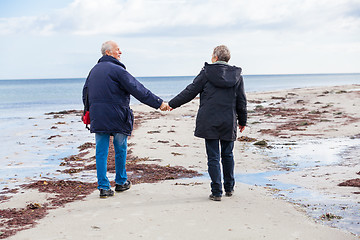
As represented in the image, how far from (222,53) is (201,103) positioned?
2.35ft

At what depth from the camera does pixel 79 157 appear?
391 inches

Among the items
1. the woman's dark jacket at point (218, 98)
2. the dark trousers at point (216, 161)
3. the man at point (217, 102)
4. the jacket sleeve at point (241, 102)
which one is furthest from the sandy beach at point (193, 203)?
the jacket sleeve at point (241, 102)

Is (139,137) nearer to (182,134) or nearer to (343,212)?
(182,134)

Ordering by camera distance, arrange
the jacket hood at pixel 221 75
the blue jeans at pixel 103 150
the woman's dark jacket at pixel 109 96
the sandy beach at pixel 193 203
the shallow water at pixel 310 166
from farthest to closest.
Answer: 1. the blue jeans at pixel 103 150
2. the woman's dark jacket at pixel 109 96
3. the jacket hood at pixel 221 75
4. the shallow water at pixel 310 166
5. the sandy beach at pixel 193 203

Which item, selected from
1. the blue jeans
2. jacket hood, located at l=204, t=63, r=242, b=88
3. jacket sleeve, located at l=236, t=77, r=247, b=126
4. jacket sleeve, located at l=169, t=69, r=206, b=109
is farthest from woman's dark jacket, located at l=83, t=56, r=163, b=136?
jacket sleeve, located at l=236, t=77, r=247, b=126

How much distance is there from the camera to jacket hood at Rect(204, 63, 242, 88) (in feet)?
17.1

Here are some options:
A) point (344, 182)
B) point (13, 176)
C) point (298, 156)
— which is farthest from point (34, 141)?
point (344, 182)

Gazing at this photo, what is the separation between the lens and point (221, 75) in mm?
5207

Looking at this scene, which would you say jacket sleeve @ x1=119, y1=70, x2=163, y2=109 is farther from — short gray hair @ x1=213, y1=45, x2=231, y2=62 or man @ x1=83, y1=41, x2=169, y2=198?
short gray hair @ x1=213, y1=45, x2=231, y2=62

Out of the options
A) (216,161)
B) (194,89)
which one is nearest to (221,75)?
(194,89)

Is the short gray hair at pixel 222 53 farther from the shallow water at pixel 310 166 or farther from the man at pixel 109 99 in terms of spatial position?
the shallow water at pixel 310 166

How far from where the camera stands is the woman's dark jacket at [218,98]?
5.23 m

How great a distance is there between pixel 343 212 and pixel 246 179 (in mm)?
2390

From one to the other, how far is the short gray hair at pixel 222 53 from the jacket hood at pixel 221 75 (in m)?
0.16
